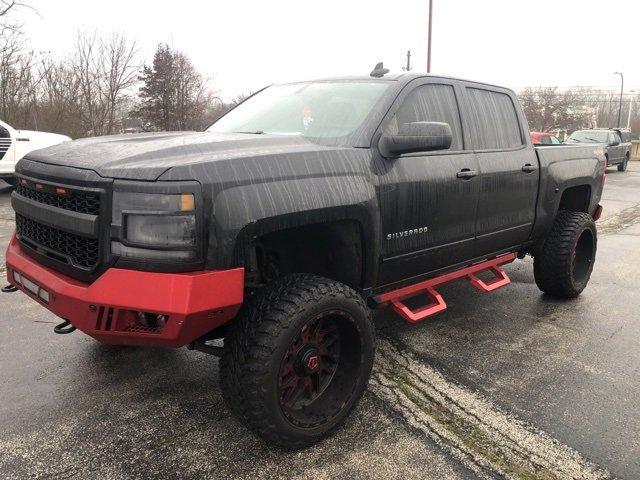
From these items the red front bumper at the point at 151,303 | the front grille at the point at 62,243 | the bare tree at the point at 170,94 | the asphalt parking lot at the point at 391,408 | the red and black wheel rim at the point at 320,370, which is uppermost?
the bare tree at the point at 170,94

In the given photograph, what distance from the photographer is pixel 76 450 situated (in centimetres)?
249

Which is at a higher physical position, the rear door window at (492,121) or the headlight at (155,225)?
the rear door window at (492,121)

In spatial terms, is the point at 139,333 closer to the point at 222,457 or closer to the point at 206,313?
the point at 206,313

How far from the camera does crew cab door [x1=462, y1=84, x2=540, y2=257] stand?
12.2ft

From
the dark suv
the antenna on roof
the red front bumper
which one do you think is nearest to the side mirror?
the antenna on roof

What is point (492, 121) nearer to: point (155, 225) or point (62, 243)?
point (155, 225)

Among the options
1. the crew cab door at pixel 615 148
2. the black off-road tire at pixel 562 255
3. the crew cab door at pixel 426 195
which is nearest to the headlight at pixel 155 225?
the crew cab door at pixel 426 195

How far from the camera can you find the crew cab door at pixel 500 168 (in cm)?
372

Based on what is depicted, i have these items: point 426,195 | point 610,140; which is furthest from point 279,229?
point 610,140

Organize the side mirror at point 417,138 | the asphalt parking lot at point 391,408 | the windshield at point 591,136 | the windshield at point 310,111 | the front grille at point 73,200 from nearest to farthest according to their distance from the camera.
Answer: the front grille at point 73,200
the asphalt parking lot at point 391,408
the side mirror at point 417,138
the windshield at point 310,111
the windshield at point 591,136

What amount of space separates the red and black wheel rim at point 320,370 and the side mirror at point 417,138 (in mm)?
965

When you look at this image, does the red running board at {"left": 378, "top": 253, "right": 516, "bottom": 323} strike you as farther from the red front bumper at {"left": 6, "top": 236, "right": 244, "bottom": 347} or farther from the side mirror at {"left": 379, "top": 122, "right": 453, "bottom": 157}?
the red front bumper at {"left": 6, "top": 236, "right": 244, "bottom": 347}

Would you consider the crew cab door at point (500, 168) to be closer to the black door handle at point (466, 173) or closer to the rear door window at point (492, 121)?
the rear door window at point (492, 121)

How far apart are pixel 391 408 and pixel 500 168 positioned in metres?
1.94
